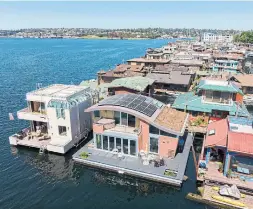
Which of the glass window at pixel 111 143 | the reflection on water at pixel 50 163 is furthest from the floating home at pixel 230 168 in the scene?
the reflection on water at pixel 50 163

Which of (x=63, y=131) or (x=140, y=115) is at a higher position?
(x=140, y=115)

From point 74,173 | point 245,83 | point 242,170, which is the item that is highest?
point 245,83

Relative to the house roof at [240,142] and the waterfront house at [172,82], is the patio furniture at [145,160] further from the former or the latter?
the waterfront house at [172,82]

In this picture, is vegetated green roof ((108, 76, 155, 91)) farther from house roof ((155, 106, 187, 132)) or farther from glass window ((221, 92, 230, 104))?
glass window ((221, 92, 230, 104))

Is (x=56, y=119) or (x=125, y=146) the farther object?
(x=56, y=119)

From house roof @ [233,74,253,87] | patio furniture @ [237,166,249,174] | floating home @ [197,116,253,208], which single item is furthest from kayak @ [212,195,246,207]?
house roof @ [233,74,253,87]

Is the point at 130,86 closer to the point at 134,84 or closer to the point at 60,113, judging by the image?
the point at 134,84

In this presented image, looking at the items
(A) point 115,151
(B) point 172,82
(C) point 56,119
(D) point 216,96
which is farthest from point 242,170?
(B) point 172,82
